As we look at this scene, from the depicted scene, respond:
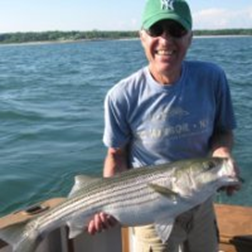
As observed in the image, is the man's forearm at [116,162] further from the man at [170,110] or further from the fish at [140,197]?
the fish at [140,197]

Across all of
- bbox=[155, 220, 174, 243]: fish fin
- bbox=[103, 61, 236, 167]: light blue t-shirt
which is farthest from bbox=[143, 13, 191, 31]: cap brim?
bbox=[155, 220, 174, 243]: fish fin

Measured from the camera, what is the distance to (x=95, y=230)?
3.74 metres

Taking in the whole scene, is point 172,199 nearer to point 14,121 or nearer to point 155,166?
point 155,166

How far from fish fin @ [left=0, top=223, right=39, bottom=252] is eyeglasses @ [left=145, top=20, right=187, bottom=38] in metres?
1.46

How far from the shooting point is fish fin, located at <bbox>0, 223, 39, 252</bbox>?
12.5 feet

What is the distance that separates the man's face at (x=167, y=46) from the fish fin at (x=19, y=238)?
1.30 m

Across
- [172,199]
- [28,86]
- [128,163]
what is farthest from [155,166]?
[28,86]

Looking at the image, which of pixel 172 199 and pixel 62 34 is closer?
pixel 172 199

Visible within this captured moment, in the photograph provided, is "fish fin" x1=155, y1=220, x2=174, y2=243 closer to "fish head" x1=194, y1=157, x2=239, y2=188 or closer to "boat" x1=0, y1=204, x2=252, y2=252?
"fish head" x1=194, y1=157, x2=239, y2=188

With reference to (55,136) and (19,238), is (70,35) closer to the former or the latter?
(55,136)

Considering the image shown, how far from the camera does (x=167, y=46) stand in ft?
12.0

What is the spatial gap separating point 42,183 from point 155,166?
7552 millimetres

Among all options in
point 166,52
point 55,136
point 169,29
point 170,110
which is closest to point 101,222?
point 170,110

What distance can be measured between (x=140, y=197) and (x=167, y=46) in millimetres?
913
